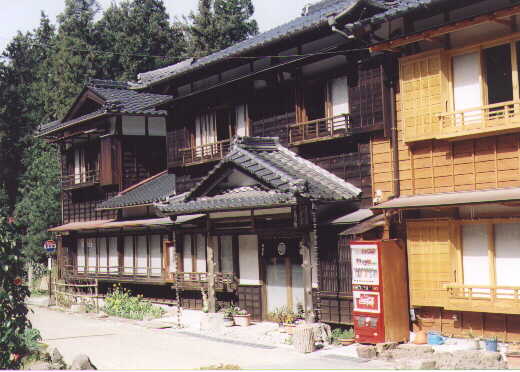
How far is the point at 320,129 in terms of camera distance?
19.9m

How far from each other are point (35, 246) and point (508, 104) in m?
33.0

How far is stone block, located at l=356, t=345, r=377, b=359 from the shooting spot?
1479cm

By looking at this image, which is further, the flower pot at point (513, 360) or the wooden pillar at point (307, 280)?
the wooden pillar at point (307, 280)

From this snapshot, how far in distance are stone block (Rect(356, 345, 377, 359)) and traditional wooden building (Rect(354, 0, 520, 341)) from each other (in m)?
2.09

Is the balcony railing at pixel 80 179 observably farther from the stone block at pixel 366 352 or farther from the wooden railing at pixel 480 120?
the wooden railing at pixel 480 120

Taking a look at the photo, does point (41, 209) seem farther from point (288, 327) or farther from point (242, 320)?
point (288, 327)

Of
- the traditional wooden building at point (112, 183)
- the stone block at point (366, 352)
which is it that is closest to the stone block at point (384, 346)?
the stone block at point (366, 352)

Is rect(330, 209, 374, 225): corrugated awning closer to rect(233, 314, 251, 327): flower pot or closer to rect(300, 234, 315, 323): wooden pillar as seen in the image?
rect(300, 234, 315, 323): wooden pillar

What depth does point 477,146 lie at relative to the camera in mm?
15195

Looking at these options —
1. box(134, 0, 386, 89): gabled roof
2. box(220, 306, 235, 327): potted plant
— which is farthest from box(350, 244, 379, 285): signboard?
box(134, 0, 386, 89): gabled roof

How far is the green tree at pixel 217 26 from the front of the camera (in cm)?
5188

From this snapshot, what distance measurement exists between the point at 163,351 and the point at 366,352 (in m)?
5.32

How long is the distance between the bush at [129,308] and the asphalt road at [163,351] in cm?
167

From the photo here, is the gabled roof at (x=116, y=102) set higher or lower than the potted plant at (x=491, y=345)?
higher
